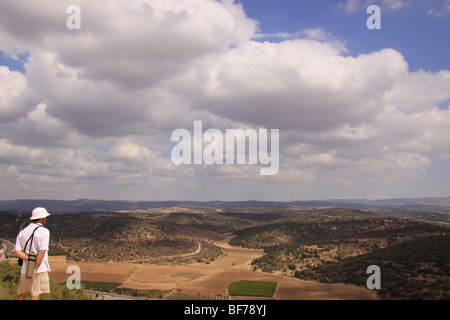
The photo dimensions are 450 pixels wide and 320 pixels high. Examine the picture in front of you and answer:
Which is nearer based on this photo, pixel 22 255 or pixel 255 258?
pixel 22 255

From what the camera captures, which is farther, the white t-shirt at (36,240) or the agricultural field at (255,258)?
the agricultural field at (255,258)

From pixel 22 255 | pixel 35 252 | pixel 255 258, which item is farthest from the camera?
pixel 255 258

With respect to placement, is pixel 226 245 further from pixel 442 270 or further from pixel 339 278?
pixel 442 270

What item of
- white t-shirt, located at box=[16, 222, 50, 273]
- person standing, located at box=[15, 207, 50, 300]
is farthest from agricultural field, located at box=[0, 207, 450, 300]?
white t-shirt, located at box=[16, 222, 50, 273]

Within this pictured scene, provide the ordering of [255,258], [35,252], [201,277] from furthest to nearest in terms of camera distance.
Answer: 1. [255,258]
2. [201,277]
3. [35,252]

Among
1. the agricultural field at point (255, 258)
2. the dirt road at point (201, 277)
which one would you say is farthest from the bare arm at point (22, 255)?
the dirt road at point (201, 277)

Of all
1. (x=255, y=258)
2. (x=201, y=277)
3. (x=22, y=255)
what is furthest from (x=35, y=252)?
(x=255, y=258)

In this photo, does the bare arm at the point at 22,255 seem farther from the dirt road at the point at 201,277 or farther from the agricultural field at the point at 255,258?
the dirt road at the point at 201,277

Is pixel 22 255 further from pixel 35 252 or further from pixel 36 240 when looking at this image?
pixel 36 240
